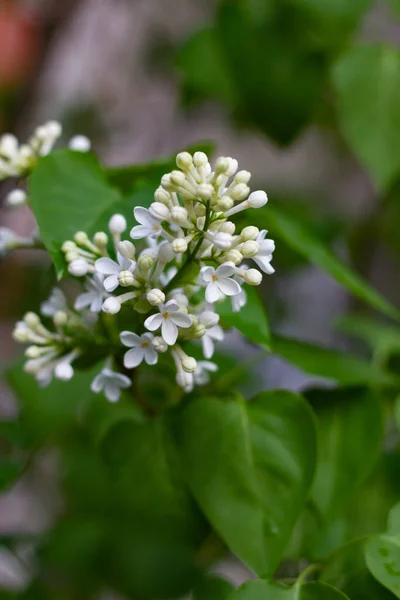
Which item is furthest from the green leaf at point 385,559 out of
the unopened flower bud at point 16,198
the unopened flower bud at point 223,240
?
the unopened flower bud at point 16,198

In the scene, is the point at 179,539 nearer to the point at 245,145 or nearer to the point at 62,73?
the point at 245,145

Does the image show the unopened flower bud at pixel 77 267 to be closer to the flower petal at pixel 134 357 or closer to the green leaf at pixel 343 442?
the flower petal at pixel 134 357

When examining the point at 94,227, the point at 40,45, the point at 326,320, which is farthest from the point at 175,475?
the point at 40,45

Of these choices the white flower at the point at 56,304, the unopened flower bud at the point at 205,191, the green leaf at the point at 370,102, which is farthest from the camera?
the green leaf at the point at 370,102

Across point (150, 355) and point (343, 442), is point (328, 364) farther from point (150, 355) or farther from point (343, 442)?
point (150, 355)

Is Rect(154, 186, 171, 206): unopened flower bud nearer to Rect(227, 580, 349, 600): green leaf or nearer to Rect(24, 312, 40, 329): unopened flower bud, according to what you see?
Rect(24, 312, 40, 329): unopened flower bud

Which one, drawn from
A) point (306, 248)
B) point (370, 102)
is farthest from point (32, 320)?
point (370, 102)
